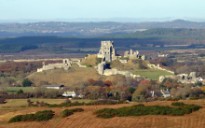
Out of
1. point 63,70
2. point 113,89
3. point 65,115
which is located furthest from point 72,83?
point 65,115

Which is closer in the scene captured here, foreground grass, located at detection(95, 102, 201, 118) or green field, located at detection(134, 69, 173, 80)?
foreground grass, located at detection(95, 102, 201, 118)

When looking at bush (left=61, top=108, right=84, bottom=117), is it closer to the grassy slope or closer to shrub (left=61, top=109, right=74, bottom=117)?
shrub (left=61, top=109, right=74, bottom=117)

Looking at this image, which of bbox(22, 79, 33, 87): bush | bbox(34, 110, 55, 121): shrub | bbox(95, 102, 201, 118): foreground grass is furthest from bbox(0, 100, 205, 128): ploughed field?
bbox(22, 79, 33, 87): bush

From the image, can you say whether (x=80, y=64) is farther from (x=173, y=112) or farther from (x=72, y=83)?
(x=173, y=112)

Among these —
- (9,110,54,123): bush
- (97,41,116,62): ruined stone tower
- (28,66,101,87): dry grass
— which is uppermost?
(9,110,54,123): bush

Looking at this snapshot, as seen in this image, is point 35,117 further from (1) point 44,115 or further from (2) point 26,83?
(2) point 26,83

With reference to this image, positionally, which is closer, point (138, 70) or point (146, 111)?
point (146, 111)

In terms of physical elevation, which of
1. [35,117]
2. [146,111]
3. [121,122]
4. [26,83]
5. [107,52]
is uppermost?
[146,111]

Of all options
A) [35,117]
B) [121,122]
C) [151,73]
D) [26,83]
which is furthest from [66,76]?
[121,122]

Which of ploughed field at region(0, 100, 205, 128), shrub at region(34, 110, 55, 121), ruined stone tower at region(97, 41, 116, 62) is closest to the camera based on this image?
ploughed field at region(0, 100, 205, 128)

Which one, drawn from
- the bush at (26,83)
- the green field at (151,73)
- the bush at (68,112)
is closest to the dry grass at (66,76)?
the bush at (26,83)
